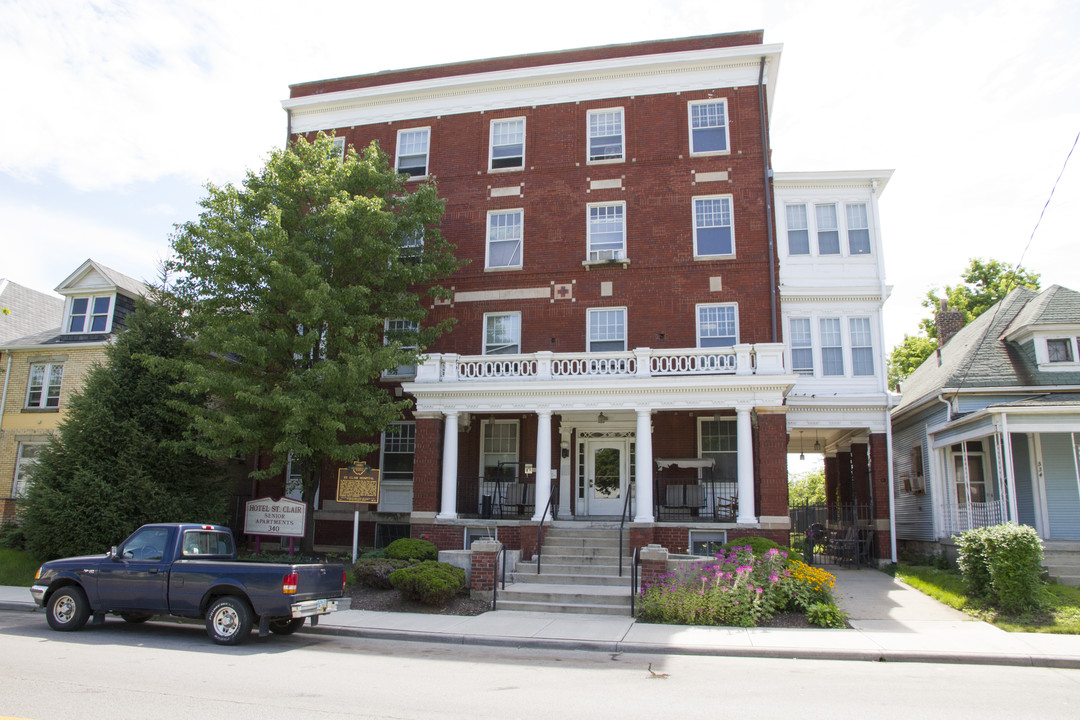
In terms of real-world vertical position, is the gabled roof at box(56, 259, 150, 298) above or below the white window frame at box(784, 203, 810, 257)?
below

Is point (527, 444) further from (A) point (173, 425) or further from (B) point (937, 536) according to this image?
(B) point (937, 536)

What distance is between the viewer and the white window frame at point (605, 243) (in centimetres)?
2202

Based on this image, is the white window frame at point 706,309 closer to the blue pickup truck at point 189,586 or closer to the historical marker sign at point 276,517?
the historical marker sign at point 276,517

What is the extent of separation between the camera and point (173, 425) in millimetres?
19391

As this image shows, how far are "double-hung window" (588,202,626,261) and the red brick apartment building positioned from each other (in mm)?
64

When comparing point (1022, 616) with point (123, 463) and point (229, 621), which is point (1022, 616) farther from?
point (123, 463)

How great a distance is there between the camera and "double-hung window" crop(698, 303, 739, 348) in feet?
69.3

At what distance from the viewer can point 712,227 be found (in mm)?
21875

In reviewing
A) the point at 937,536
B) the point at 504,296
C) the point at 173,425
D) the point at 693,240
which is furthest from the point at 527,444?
the point at 937,536

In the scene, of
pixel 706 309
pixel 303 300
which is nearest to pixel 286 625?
pixel 303 300

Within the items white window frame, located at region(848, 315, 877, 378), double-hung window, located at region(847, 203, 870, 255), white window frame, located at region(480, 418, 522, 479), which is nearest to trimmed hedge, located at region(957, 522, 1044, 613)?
white window frame, located at region(848, 315, 877, 378)

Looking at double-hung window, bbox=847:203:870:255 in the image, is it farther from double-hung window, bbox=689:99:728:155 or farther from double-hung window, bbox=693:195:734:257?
double-hung window, bbox=689:99:728:155

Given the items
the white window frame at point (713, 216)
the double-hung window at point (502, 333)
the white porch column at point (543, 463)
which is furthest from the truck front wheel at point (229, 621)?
the white window frame at point (713, 216)

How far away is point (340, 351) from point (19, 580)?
31.9 feet
